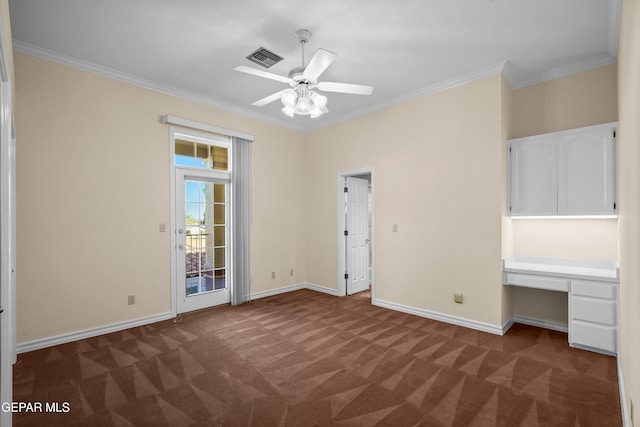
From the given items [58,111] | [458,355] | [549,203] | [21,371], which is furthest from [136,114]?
[549,203]

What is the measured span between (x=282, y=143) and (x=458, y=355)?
4.17 m

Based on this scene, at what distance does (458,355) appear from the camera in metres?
3.05

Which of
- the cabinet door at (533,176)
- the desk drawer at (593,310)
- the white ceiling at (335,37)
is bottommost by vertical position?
the desk drawer at (593,310)

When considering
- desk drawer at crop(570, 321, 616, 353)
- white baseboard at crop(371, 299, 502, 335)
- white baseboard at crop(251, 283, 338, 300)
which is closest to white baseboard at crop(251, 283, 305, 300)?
white baseboard at crop(251, 283, 338, 300)

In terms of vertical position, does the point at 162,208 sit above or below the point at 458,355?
above

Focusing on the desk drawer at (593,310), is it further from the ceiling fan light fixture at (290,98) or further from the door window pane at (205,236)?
the door window pane at (205,236)

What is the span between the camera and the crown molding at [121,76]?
3.12 m

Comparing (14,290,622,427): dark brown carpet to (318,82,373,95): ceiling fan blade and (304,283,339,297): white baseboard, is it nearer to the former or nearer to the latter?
(304,283,339,297): white baseboard

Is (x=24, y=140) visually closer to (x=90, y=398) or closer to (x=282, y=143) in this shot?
(x=90, y=398)

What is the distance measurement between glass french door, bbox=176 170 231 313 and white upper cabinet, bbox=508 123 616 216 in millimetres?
3991

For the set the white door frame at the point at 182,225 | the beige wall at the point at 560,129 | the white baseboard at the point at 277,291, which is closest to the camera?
the beige wall at the point at 560,129

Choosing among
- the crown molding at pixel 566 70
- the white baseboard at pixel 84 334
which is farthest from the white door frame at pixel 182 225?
the crown molding at pixel 566 70

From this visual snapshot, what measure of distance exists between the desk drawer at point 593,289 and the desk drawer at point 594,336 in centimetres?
30

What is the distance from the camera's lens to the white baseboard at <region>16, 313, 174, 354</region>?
10.2ft
